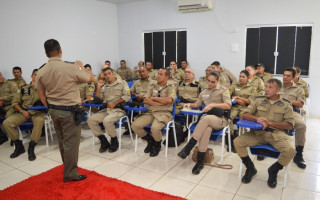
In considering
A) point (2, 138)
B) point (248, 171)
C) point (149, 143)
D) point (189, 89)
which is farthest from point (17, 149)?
point (248, 171)

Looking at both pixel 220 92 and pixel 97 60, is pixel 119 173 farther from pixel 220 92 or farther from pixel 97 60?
pixel 97 60

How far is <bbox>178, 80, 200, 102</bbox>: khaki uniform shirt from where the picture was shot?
4.81 m

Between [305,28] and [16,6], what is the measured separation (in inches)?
275

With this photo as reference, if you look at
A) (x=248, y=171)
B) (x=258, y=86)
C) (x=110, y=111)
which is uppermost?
(x=258, y=86)

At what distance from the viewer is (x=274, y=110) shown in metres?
2.99

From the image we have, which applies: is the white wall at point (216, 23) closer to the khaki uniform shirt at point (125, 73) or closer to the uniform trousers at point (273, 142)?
the khaki uniform shirt at point (125, 73)

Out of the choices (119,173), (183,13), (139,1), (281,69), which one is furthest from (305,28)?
(119,173)

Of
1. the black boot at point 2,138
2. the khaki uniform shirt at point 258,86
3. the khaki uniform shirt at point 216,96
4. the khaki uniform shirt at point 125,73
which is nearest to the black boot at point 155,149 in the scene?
the khaki uniform shirt at point 216,96

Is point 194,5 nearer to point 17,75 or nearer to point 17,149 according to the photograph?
point 17,75

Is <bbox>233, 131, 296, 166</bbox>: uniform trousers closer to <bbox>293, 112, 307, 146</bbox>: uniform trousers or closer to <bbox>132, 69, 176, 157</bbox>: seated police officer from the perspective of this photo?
<bbox>293, 112, 307, 146</bbox>: uniform trousers

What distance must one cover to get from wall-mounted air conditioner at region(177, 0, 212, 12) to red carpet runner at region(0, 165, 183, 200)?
540cm

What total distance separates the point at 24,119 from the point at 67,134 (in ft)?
5.77

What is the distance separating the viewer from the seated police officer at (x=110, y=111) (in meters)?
3.95

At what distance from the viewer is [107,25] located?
8.40m
